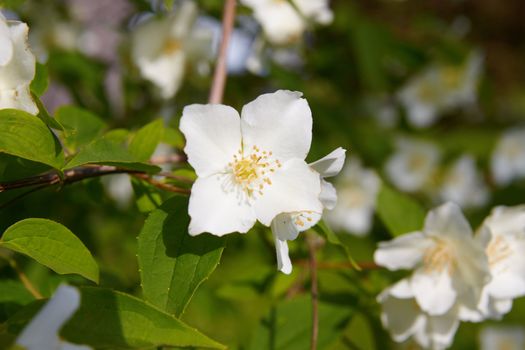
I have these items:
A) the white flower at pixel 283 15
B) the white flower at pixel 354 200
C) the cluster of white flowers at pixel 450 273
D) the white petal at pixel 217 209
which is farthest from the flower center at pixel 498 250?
the white flower at pixel 354 200

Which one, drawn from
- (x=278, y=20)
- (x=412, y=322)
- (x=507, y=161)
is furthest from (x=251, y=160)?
(x=507, y=161)

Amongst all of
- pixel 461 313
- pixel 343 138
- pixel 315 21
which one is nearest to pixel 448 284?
pixel 461 313

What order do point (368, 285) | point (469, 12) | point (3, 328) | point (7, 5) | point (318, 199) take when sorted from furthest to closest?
1. point (469, 12)
2. point (368, 285)
3. point (7, 5)
4. point (318, 199)
5. point (3, 328)

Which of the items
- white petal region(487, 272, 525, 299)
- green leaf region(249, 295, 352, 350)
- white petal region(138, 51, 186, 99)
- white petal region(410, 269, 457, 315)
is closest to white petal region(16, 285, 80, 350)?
green leaf region(249, 295, 352, 350)

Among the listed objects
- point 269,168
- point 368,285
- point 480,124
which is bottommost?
point 480,124

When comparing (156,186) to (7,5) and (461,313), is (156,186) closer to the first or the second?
(7,5)

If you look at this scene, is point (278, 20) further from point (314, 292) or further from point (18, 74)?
point (18, 74)
